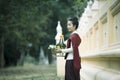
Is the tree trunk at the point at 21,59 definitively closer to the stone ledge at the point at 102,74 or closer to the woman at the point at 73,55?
the stone ledge at the point at 102,74

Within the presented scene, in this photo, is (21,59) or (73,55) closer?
(73,55)

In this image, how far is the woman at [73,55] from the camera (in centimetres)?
796

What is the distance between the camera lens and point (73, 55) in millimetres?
7996

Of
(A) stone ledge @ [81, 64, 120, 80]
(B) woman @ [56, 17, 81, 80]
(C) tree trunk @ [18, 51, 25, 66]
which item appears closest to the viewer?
(A) stone ledge @ [81, 64, 120, 80]

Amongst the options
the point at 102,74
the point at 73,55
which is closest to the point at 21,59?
the point at 73,55

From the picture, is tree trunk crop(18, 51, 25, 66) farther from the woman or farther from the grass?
the woman

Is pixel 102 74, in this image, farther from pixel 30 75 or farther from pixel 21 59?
pixel 21 59

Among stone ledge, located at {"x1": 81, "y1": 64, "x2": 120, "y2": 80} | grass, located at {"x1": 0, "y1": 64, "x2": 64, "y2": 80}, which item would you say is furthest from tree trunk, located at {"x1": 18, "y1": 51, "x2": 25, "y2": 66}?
stone ledge, located at {"x1": 81, "y1": 64, "x2": 120, "y2": 80}

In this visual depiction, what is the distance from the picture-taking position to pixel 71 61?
816 cm

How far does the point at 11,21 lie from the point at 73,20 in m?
31.5

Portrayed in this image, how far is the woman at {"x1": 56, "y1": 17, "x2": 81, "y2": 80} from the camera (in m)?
7.96

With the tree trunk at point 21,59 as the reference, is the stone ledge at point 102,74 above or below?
below

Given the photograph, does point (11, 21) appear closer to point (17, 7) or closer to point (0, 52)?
point (17, 7)

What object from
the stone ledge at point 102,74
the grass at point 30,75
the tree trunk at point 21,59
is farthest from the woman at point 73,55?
the tree trunk at point 21,59
